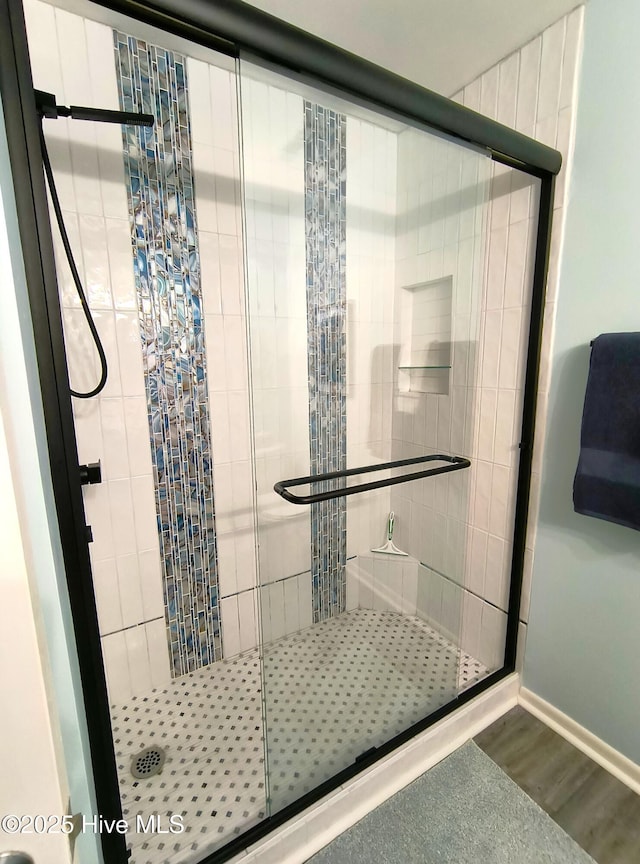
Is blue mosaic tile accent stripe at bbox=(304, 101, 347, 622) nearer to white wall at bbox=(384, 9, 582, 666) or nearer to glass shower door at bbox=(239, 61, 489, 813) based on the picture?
glass shower door at bbox=(239, 61, 489, 813)

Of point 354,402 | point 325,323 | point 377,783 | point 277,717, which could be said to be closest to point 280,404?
point 325,323

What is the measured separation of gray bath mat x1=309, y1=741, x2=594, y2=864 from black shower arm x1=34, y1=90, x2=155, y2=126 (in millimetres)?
1894

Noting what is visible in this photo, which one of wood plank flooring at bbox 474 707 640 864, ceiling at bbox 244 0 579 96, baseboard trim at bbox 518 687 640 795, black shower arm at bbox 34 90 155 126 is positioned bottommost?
wood plank flooring at bbox 474 707 640 864

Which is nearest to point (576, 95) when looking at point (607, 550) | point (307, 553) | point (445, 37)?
point (445, 37)

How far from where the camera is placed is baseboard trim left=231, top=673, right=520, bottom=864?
106 centimetres

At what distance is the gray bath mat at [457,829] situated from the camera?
1069 mm

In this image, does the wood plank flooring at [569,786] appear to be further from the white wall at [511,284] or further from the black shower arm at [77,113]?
the black shower arm at [77,113]

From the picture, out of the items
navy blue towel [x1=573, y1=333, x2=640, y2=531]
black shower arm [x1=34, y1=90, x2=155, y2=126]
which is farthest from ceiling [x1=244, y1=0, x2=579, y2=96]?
navy blue towel [x1=573, y1=333, x2=640, y2=531]

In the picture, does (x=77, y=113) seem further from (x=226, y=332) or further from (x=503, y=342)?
(x=503, y=342)

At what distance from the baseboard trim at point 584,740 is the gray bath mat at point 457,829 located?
31 centimetres

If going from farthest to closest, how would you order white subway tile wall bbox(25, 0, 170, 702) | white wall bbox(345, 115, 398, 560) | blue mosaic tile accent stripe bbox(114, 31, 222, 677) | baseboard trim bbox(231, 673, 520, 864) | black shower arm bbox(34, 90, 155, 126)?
white wall bbox(345, 115, 398, 560) → blue mosaic tile accent stripe bbox(114, 31, 222, 677) → white subway tile wall bbox(25, 0, 170, 702) → baseboard trim bbox(231, 673, 520, 864) → black shower arm bbox(34, 90, 155, 126)

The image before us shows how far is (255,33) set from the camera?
749mm

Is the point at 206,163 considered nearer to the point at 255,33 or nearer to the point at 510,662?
the point at 255,33

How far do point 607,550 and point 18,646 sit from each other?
1524 millimetres
